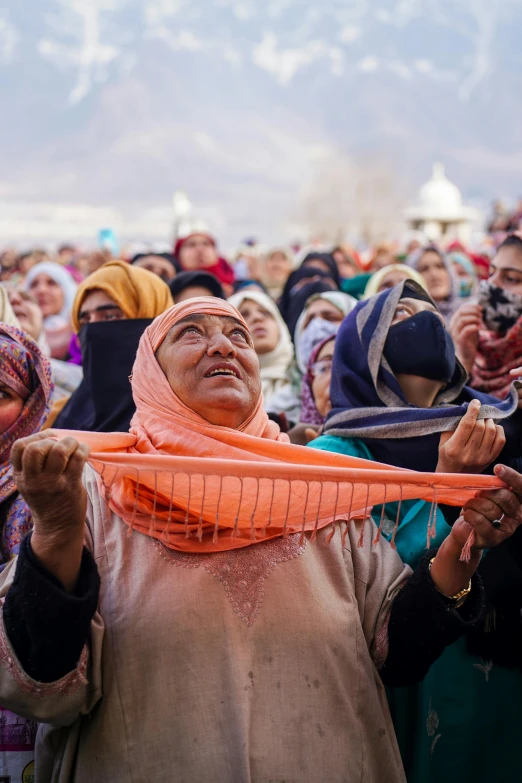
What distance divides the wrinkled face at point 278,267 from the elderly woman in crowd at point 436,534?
689cm

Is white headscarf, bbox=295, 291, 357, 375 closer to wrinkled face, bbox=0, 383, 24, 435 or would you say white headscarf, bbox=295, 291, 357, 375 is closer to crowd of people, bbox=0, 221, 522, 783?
crowd of people, bbox=0, 221, 522, 783

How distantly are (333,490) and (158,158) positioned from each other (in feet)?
163

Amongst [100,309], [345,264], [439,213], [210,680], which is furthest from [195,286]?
[439,213]

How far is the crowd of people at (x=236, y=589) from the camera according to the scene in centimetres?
174

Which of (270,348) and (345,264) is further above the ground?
(345,264)

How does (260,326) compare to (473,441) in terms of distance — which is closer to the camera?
(473,441)

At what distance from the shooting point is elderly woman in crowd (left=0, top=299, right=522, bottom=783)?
5.59ft

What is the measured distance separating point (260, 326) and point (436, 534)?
2.79 meters

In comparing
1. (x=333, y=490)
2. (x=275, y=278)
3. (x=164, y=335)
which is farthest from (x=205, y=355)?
(x=275, y=278)

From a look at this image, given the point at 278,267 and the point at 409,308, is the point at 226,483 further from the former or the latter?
the point at 278,267

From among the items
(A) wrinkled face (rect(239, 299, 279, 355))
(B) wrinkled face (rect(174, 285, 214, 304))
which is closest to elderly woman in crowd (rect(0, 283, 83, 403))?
(B) wrinkled face (rect(174, 285, 214, 304))

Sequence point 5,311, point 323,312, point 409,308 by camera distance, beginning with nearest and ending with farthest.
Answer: point 409,308, point 5,311, point 323,312

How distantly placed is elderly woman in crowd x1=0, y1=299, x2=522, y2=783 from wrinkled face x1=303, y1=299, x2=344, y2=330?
8.82 ft

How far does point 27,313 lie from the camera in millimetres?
4633
